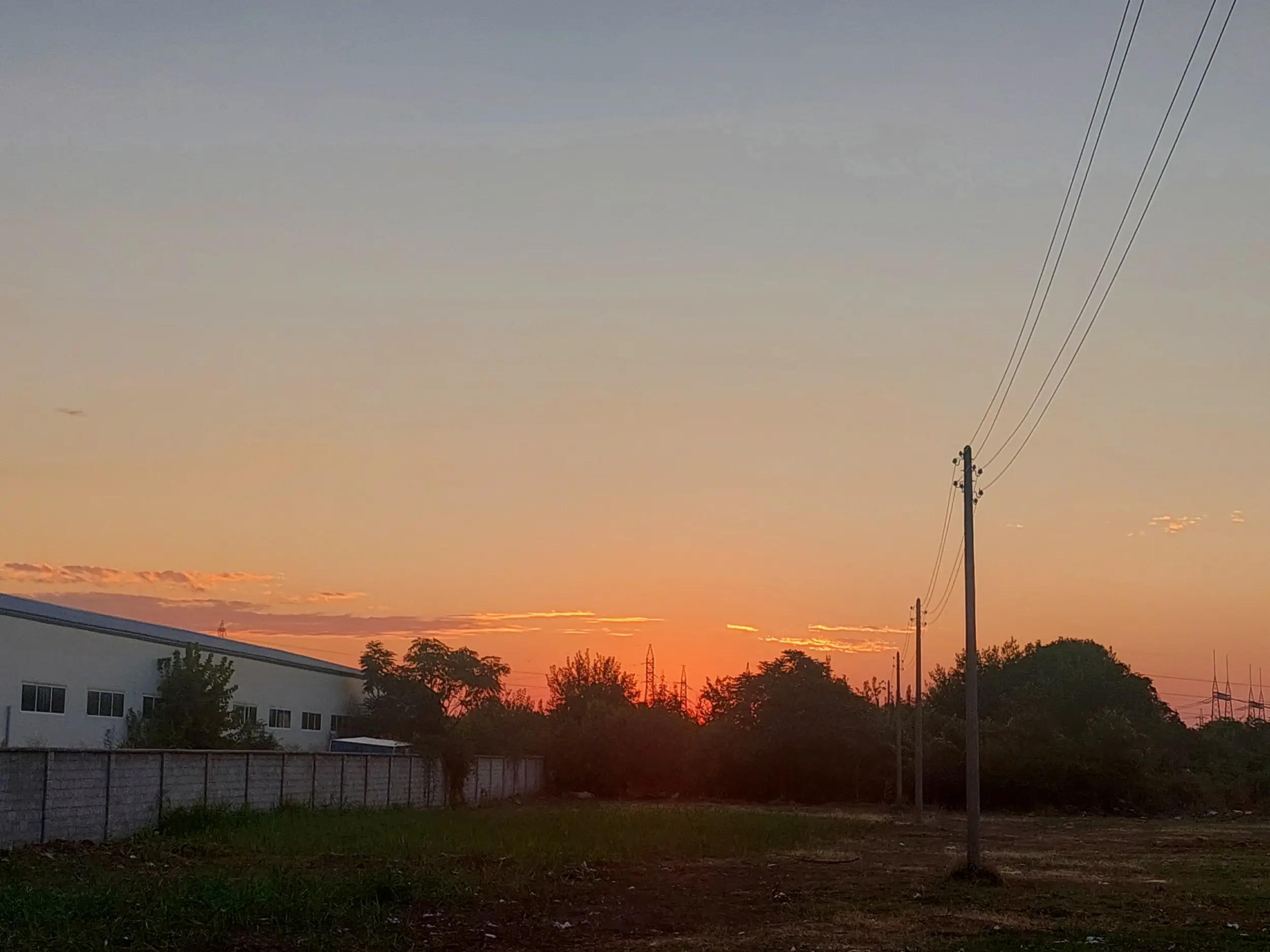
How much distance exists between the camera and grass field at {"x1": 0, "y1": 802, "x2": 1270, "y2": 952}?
1758cm

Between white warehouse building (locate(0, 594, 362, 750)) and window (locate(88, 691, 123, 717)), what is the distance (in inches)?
1.3

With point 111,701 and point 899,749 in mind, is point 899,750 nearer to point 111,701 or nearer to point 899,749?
point 899,749

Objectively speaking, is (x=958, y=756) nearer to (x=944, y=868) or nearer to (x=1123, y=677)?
(x=1123, y=677)

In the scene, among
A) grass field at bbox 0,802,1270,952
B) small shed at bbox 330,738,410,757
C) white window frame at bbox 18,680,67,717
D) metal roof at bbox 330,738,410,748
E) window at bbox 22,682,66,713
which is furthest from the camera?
metal roof at bbox 330,738,410,748

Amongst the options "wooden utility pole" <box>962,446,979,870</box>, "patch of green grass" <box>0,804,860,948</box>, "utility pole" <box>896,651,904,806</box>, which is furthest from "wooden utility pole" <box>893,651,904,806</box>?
"wooden utility pole" <box>962,446,979,870</box>

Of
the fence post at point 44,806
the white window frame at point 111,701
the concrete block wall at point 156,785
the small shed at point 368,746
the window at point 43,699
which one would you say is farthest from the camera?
the small shed at point 368,746

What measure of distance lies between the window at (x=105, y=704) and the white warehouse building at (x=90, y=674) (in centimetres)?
3

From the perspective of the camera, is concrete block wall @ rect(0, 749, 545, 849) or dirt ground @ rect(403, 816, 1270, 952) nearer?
dirt ground @ rect(403, 816, 1270, 952)

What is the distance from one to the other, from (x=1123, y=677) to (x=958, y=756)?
15.4 m

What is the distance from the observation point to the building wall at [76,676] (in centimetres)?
4506

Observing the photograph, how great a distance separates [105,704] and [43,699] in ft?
12.3

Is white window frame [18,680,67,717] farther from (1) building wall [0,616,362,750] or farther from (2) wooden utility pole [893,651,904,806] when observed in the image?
(2) wooden utility pole [893,651,904,806]

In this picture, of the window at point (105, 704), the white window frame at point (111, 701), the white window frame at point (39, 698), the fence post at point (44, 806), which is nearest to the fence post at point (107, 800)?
the fence post at point (44, 806)

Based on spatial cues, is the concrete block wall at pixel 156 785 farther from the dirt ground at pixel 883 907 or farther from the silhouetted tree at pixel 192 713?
the dirt ground at pixel 883 907
